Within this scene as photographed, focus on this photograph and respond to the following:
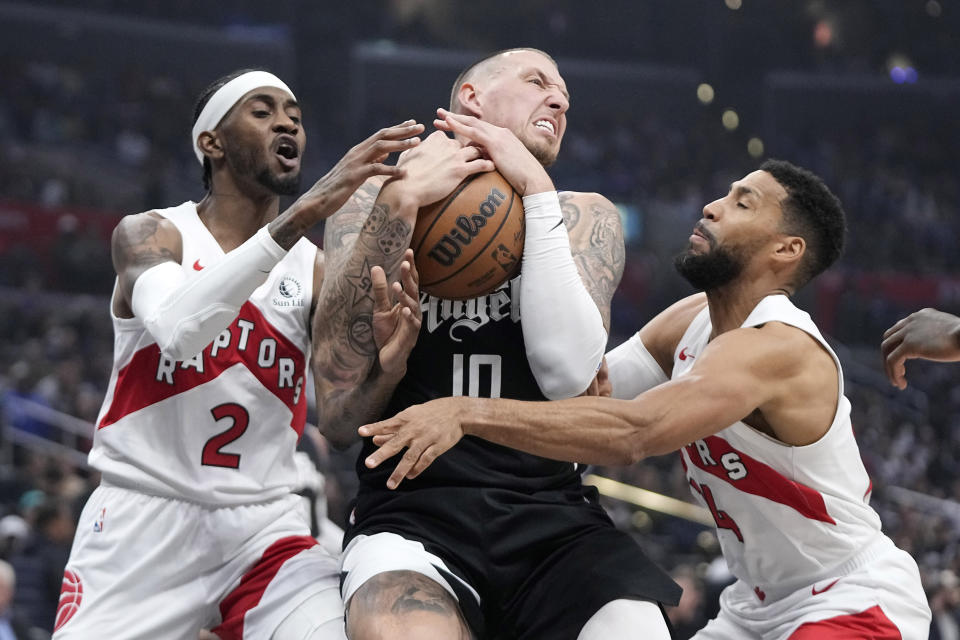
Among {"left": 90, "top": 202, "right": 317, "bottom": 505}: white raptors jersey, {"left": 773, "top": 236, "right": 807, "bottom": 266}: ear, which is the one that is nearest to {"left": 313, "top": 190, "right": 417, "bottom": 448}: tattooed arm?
{"left": 90, "top": 202, "right": 317, "bottom": 505}: white raptors jersey

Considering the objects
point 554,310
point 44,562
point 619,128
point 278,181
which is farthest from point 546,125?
point 619,128

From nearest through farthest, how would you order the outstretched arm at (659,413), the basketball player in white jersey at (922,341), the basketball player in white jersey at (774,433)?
the outstretched arm at (659,413) → the basketball player in white jersey at (774,433) → the basketball player in white jersey at (922,341)

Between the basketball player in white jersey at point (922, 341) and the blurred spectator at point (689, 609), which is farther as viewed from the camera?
the blurred spectator at point (689, 609)

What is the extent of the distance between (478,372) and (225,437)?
1007 mm

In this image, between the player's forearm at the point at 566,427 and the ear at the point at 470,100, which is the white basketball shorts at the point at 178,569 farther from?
the ear at the point at 470,100

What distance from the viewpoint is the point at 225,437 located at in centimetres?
361

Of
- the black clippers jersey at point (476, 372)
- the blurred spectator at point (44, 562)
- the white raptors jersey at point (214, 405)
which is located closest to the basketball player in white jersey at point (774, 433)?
the black clippers jersey at point (476, 372)

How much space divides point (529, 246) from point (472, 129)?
0.38m

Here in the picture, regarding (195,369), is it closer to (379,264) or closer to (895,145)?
(379,264)

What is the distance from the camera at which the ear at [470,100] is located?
3.35 meters

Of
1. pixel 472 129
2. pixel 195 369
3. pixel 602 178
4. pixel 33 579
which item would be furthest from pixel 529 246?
pixel 602 178

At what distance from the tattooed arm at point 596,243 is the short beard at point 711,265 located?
0.38m

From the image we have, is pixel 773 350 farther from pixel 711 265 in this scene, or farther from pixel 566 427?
pixel 566 427

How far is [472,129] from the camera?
3.03 meters
